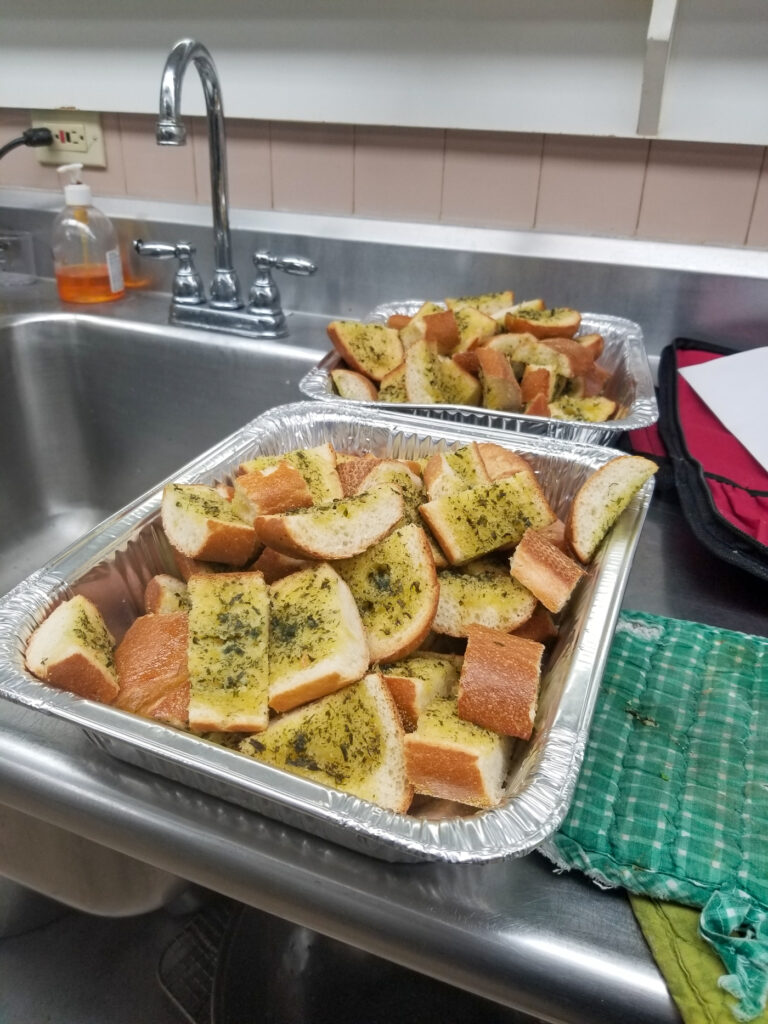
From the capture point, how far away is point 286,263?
3.74 ft

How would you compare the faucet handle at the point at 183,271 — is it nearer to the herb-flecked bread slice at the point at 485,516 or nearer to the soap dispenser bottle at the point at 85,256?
the soap dispenser bottle at the point at 85,256

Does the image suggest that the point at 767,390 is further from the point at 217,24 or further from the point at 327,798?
the point at 217,24

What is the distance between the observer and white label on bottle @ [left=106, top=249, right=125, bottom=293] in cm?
134

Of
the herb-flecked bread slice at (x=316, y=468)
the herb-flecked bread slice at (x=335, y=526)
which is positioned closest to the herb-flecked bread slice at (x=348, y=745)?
the herb-flecked bread slice at (x=335, y=526)

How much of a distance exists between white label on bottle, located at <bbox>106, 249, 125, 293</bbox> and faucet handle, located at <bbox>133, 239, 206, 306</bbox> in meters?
0.13

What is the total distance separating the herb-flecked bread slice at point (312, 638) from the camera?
18.9 inches

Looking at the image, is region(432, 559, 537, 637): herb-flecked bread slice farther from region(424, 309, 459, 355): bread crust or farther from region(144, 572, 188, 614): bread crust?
region(424, 309, 459, 355): bread crust

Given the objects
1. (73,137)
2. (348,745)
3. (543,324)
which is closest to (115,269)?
(73,137)

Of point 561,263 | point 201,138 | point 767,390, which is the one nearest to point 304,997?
point 767,390

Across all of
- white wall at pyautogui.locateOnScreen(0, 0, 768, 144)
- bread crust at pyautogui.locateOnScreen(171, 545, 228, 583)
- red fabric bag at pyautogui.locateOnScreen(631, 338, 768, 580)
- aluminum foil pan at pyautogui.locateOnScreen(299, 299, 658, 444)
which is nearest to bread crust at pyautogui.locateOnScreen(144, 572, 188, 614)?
bread crust at pyautogui.locateOnScreen(171, 545, 228, 583)

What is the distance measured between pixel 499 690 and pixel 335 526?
0.56 ft

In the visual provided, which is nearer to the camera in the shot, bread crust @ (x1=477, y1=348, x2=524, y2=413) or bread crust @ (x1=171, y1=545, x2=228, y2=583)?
bread crust @ (x1=171, y1=545, x2=228, y2=583)

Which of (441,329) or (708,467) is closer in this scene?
(708,467)

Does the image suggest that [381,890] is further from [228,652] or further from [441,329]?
[441,329]
